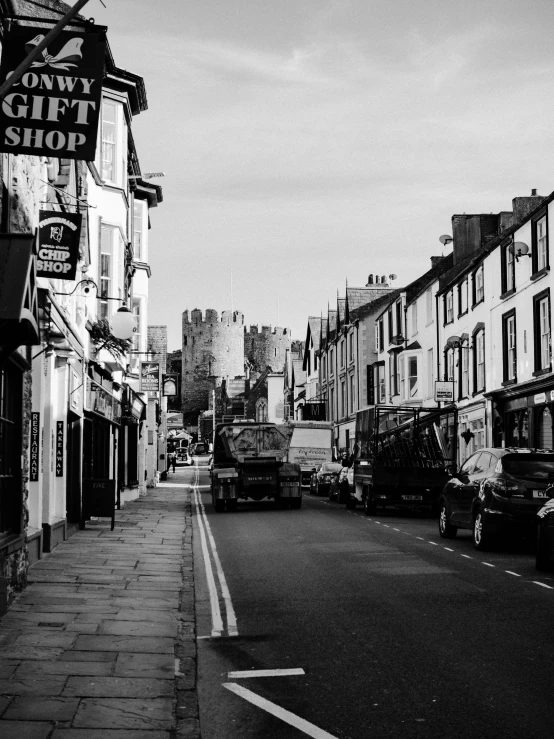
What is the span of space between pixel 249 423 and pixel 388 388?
20.6 metres

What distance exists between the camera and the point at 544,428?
28.2 metres

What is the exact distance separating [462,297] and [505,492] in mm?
23634

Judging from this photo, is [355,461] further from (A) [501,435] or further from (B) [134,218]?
(B) [134,218]

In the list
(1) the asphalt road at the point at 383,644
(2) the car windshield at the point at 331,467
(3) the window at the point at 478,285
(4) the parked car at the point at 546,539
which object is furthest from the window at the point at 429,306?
(4) the parked car at the point at 546,539

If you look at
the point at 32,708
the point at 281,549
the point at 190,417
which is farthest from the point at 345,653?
the point at 190,417

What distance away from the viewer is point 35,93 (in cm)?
892

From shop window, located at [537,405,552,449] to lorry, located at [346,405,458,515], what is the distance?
3.26 m

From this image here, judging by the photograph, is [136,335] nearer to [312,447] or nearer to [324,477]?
[324,477]

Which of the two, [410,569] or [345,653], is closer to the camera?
[345,653]

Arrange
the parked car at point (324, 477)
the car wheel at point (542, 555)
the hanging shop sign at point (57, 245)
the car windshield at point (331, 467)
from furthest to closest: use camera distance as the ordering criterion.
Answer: the parked car at point (324, 477)
the car windshield at point (331, 467)
the hanging shop sign at point (57, 245)
the car wheel at point (542, 555)

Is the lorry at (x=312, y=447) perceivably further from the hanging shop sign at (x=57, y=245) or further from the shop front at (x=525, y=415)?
the hanging shop sign at (x=57, y=245)

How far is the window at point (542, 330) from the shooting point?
27.7 m

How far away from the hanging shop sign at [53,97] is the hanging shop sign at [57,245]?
4806 mm

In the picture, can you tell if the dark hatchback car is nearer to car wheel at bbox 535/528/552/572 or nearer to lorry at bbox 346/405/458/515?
car wheel at bbox 535/528/552/572
